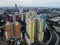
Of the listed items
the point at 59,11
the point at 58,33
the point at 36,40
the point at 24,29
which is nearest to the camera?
the point at 36,40

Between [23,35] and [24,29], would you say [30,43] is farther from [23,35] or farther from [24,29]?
[24,29]

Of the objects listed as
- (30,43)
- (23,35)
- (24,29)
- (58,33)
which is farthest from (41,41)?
(58,33)

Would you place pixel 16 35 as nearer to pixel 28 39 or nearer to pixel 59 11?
pixel 28 39

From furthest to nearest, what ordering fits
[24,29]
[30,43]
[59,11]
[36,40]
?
[59,11]
[24,29]
[36,40]
[30,43]

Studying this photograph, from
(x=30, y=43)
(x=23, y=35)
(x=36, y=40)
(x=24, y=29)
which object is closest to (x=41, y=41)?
→ (x=36, y=40)

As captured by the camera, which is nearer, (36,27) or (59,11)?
(36,27)

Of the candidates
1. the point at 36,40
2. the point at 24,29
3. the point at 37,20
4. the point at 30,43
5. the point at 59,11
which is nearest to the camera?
the point at 30,43

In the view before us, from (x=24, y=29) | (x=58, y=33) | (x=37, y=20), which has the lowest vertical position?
(x=58, y=33)

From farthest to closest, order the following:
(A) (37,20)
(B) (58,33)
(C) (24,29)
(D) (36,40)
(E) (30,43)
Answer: (B) (58,33), (C) (24,29), (A) (37,20), (D) (36,40), (E) (30,43)

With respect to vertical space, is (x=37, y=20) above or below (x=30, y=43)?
above
